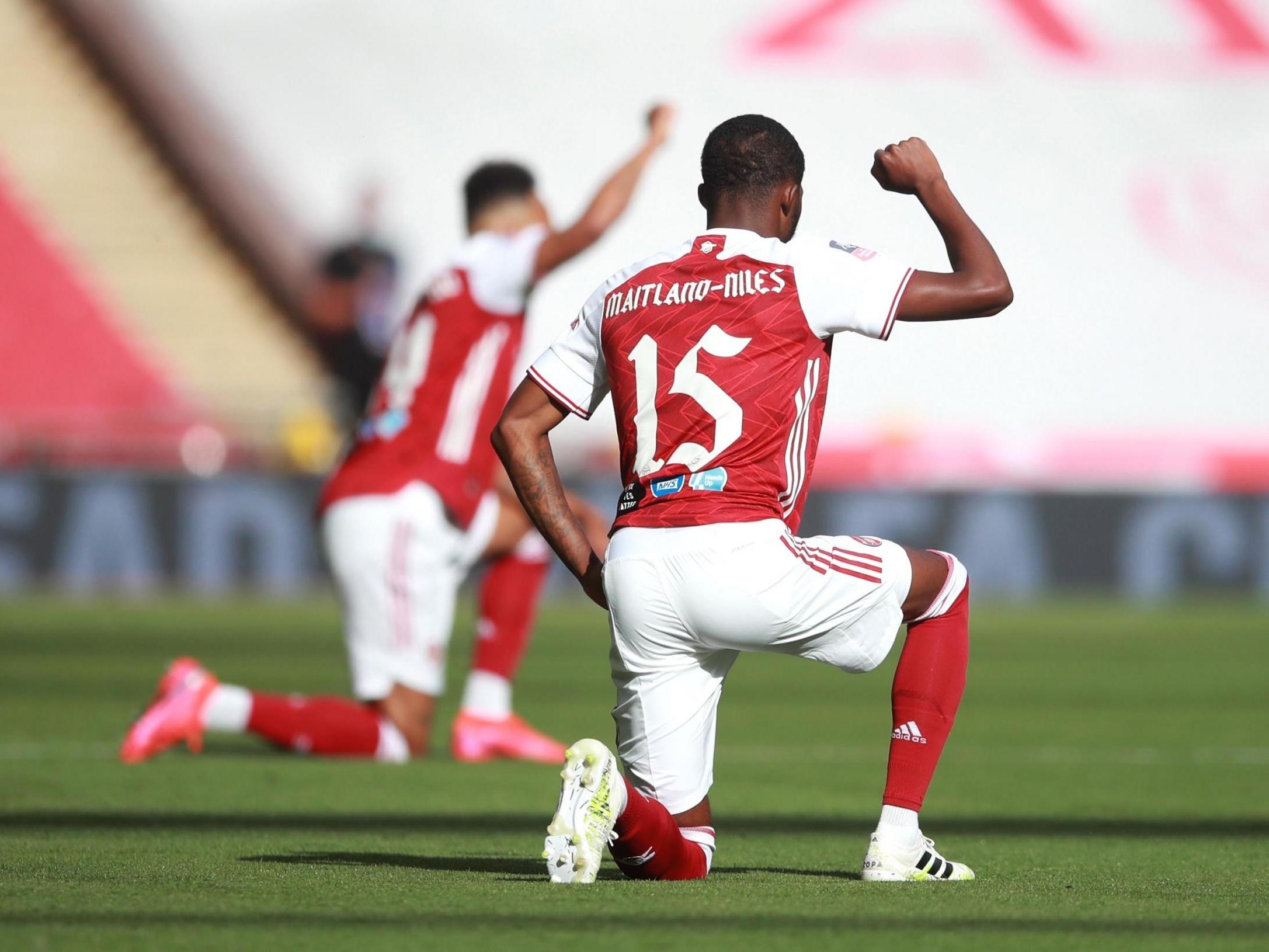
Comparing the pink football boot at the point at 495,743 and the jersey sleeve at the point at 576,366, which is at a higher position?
the jersey sleeve at the point at 576,366

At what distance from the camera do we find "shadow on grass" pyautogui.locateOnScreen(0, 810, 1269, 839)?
5.95 metres

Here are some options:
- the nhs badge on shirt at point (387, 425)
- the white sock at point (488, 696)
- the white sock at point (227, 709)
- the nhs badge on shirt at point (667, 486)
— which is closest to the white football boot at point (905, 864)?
the nhs badge on shirt at point (667, 486)

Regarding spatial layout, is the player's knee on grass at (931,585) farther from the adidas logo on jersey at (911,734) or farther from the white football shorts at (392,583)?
the white football shorts at (392,583)

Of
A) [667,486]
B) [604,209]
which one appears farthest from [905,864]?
[604,209]

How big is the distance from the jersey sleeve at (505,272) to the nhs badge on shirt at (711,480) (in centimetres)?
318

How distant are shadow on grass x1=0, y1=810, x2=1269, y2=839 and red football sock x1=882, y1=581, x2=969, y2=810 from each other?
1155 millimetres

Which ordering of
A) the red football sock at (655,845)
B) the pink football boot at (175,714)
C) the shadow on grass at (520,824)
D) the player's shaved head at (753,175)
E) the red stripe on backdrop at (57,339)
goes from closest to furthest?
the red football sock at (655,845) → the player's shaved head at (753,175) → the shadow on grass at (520,824) → the pink football boot at (175,714) → the red stripe on backdrop at (57,339)

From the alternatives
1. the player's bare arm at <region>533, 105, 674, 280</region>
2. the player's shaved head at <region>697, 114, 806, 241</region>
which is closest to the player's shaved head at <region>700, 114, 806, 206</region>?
the player's shaved head at <region>697, 114, 806, 241</region>

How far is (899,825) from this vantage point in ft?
15.7

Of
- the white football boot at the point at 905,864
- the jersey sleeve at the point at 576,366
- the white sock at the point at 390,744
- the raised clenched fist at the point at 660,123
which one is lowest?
the white sock at the point at 390,744

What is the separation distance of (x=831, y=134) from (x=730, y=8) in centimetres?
242

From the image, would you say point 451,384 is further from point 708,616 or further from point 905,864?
point 905,864

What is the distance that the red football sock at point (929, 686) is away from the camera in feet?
16.1

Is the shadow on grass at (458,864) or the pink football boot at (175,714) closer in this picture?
the shadow on grass at (458,864)
